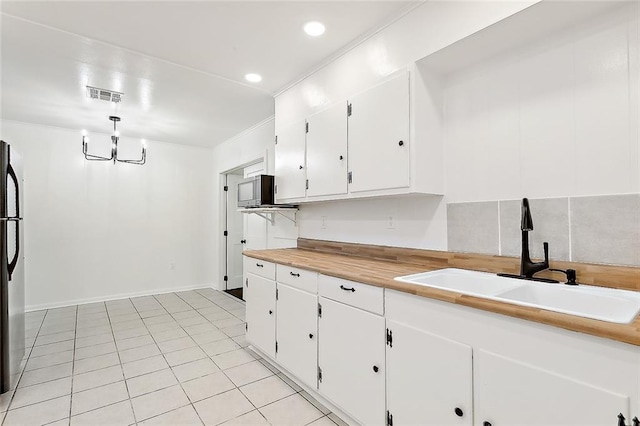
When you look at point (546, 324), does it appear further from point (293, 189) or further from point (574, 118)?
point (293, 189)

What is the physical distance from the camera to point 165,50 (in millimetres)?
2494

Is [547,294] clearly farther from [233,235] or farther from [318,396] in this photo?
[233,235]

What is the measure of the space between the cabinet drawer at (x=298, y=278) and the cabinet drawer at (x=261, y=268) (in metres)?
0.09

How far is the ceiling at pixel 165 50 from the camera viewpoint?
2029 millimetres

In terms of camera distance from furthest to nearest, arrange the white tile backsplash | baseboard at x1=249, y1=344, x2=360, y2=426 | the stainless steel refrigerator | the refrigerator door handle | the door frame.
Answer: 1. the door frame
2. the refrigerator door handle
3. the stainless steel refrigerator
4. baseboard at x1=249, y1=344, x2=360, y2=426
5. the white tile backsplash

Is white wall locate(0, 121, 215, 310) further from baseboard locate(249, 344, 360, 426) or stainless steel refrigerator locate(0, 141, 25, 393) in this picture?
baseboard locate(249, 344, 360, 426)

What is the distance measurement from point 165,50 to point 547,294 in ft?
10.0

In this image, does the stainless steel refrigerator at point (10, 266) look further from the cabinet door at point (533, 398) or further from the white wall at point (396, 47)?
the cabinet door at point (533, 398)

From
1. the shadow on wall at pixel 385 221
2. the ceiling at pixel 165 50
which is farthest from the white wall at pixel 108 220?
the shadow on wall at pixel 385 221

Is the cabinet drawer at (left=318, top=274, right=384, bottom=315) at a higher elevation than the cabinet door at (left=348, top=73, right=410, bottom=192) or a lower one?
lower

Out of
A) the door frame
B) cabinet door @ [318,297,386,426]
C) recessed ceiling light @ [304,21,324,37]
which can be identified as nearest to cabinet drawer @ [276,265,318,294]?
cabinet door @ [318,297,386,426]

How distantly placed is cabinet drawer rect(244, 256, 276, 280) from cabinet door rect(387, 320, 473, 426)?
4.17ft

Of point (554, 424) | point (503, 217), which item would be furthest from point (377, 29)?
point (554, 424)

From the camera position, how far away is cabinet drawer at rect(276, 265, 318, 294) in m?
2.16
